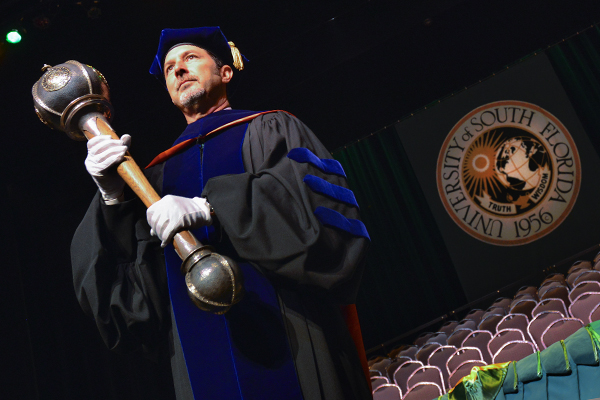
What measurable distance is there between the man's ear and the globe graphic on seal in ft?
21.7

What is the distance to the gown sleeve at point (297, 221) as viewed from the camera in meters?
1.28

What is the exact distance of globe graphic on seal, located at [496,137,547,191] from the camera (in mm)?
7641

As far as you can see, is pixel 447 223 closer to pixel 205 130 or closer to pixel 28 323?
pixel 28 323

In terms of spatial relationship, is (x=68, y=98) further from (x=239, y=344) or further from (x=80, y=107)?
(x=239, y=344)

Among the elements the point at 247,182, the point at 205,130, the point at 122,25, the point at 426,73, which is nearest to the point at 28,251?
the point at 122,25

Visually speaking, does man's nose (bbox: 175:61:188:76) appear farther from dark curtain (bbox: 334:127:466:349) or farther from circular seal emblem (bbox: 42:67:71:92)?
dark curtain (bbox: 334:127:466:349)

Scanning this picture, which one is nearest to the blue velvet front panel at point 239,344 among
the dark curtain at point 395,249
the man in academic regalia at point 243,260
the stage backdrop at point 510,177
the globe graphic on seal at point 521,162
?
the man in academic regalia at point 243,260

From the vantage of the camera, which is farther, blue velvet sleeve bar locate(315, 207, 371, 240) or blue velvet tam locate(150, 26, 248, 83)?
blue velvet tam locate(150, 26, 248, 83)

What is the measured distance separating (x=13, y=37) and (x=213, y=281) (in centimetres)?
517

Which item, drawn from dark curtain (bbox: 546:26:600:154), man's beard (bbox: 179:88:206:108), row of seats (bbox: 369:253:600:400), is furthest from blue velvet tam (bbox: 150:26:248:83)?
dark curtain (bbox: 546:26:600:154)

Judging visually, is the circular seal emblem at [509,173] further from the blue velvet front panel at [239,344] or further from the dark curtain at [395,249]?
the blue velvet front panel at [239,344]

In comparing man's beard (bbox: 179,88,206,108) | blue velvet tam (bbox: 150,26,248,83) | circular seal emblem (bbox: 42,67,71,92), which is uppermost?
blue velvet tam (bbox: 150,26,248,83)

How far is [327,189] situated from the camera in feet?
4.71

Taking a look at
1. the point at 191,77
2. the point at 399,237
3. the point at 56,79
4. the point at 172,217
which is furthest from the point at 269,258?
the point at 399,237
